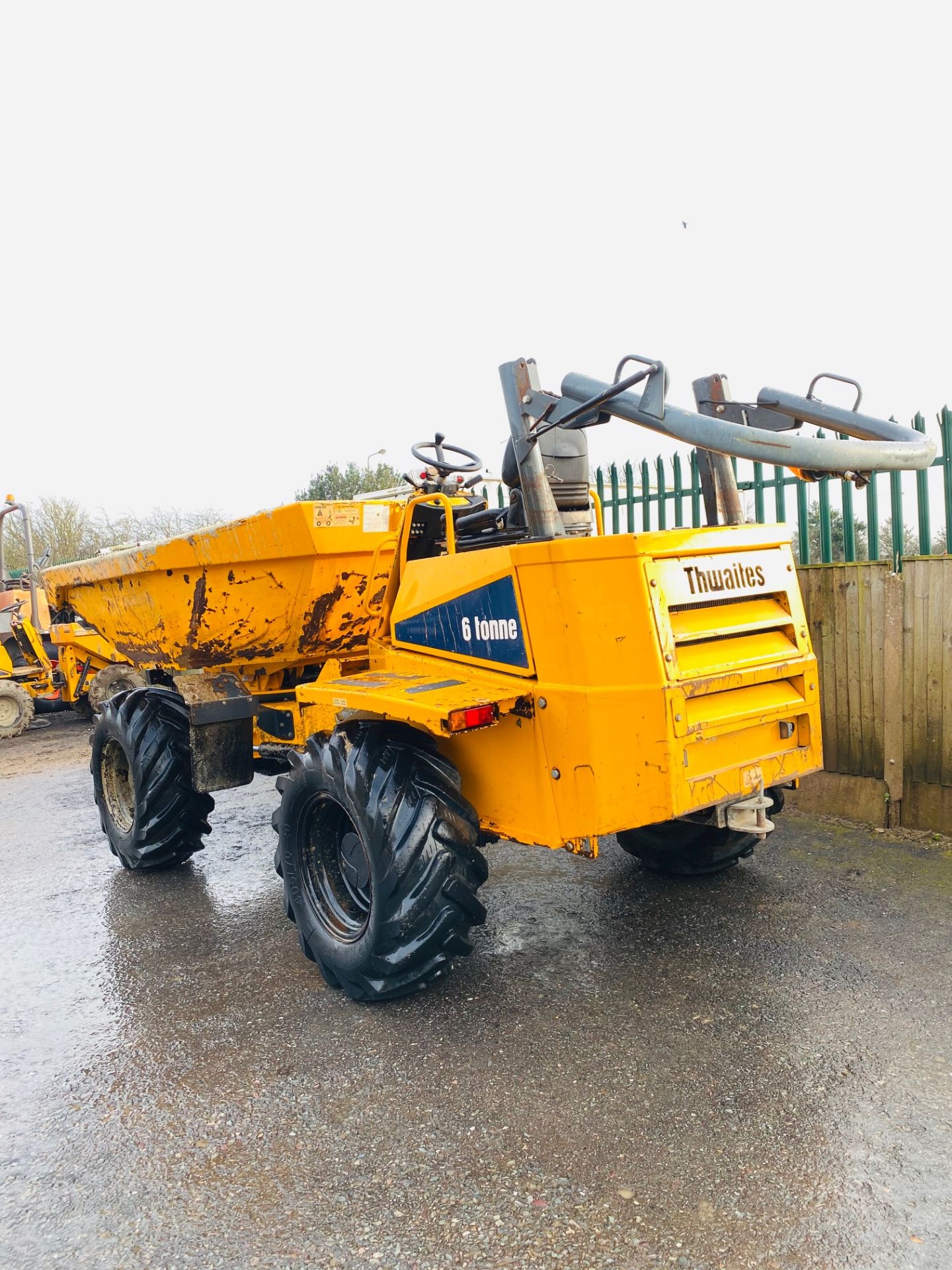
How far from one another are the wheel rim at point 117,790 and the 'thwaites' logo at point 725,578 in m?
3.94

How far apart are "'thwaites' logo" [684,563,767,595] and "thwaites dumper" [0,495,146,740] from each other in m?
8.62

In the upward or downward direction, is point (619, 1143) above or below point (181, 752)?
below

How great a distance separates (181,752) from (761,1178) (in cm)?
382

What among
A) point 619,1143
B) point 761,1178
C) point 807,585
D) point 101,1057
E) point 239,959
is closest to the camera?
point 761,1178

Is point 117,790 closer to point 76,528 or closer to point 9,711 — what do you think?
point 9,711

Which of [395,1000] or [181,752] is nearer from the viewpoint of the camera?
[395,1000]

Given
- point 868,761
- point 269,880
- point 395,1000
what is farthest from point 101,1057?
point 868,761

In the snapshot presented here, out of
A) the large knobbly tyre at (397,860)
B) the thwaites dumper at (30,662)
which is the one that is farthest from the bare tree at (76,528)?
the large knobbly tyre at (397,860)

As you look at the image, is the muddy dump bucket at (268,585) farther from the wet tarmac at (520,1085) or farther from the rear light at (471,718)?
the rear light at (471,718)

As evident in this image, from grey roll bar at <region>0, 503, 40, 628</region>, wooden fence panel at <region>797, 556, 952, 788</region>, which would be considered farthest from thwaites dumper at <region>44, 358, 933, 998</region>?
grey roll bar at <region>0, 503, 40, 628</region>

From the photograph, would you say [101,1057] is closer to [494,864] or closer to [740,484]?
[494,864]

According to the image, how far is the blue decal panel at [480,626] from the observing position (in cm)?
339

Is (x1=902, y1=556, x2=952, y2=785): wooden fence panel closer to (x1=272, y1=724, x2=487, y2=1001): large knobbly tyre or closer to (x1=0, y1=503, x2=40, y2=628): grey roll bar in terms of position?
(x1=272, y1=724, x2=487, y2=1001): large knobbly tyre

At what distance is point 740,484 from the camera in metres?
6.19
